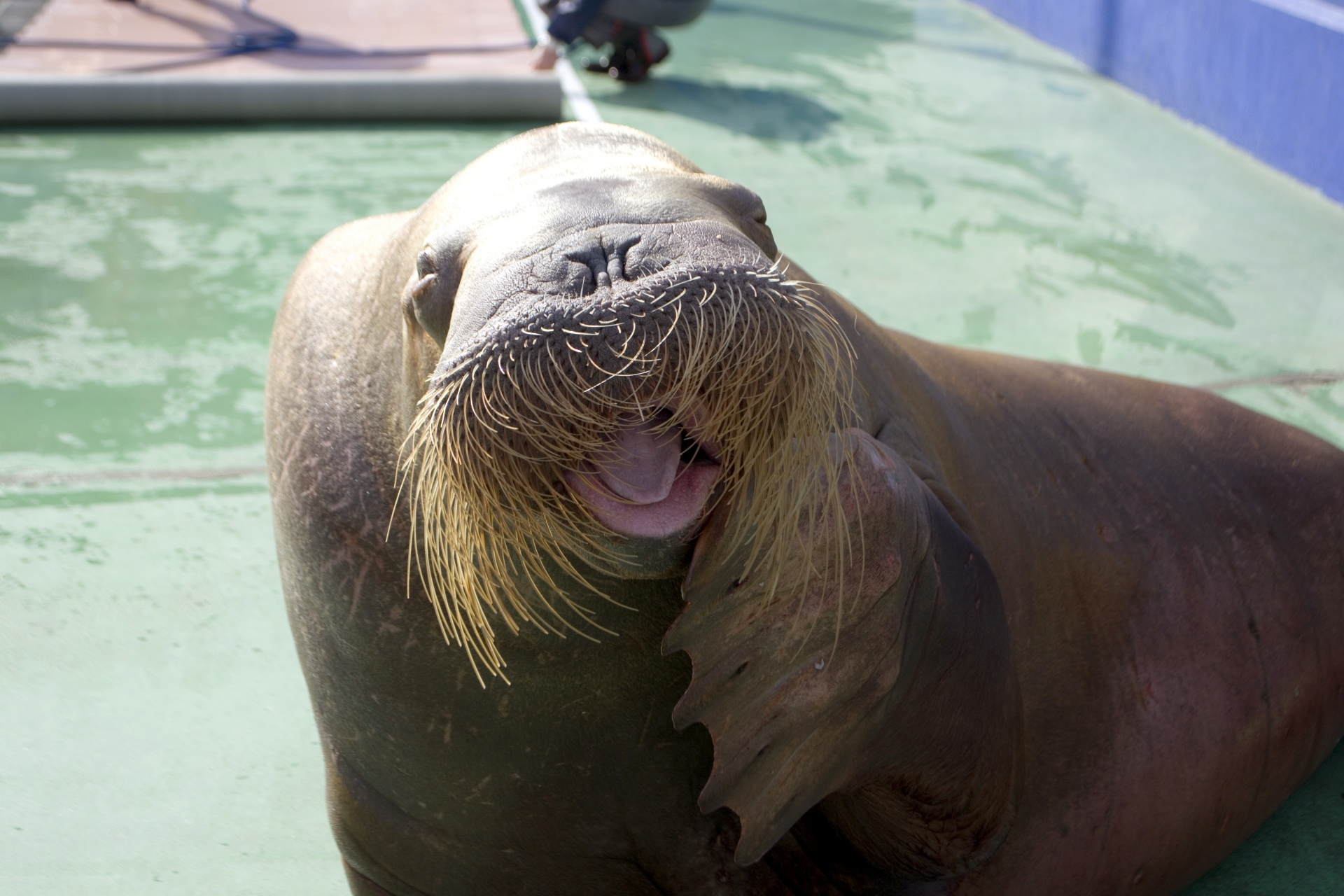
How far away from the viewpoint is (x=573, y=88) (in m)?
8.34

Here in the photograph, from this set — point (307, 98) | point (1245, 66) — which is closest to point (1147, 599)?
point (1245, 66)

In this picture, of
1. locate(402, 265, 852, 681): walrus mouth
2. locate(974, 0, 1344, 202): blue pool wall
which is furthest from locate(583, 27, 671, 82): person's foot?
locate(402, 265, 852, 681): walrus mouth

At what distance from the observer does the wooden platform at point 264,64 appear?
7289 millimetres

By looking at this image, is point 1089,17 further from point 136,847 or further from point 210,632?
point 136,847

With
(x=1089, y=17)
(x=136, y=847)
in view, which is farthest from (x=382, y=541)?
(x=1089, y=17)

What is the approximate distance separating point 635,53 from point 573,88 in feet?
1.58

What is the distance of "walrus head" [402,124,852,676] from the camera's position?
4.63 ft

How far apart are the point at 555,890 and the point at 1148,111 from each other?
7521 mm

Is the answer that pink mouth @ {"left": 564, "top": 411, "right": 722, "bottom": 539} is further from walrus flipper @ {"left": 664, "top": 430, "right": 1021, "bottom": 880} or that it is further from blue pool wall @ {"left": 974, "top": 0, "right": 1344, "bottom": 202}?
blue pool wall @ {"left": 974, "top": 0, "right": 1344, "bottom": 202}

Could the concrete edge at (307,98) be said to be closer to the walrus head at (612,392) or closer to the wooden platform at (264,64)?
the wooden platform at (264,64)

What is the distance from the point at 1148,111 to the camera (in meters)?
8.21

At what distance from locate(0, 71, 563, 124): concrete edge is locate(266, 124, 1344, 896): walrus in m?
5.23

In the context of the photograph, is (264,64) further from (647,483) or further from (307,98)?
(647,483)

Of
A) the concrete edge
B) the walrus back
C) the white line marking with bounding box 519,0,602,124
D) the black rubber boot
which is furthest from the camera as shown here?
the black rubber boot
